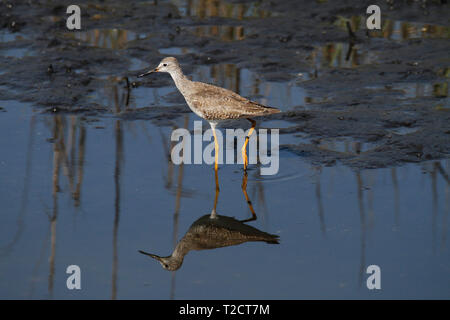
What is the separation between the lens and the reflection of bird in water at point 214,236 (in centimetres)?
553

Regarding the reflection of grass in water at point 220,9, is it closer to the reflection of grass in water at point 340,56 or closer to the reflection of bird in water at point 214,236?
the reflection of grass in water at point 340,56

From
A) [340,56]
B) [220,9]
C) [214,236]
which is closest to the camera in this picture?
[214,236]

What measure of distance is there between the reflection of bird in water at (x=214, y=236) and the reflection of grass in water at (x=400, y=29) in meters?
5.80

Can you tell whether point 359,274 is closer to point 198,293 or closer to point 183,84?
point 198,293

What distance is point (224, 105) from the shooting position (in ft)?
23.6

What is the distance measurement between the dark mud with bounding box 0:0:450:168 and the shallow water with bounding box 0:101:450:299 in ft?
1.79

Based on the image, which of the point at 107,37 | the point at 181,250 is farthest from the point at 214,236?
the point at 107,37

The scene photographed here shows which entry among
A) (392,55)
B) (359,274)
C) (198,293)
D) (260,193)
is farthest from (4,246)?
(392,55)

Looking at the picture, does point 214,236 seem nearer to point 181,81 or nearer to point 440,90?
point 181,81

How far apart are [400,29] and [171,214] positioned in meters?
6.29

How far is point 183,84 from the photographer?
24.9 ft

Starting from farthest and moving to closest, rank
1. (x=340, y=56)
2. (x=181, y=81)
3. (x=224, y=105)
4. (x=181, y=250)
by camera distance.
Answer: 1. (x=340, y=56)
2. (x=181, y=81)
3. (x=224, y=105)
4. (x=181, y=250)

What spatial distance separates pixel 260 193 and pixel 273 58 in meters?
3.96

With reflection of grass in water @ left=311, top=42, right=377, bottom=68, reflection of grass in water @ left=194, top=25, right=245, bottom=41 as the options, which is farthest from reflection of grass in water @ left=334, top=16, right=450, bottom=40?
reflection of grass in water @ left=194, top=25, right=245, bottom=41
